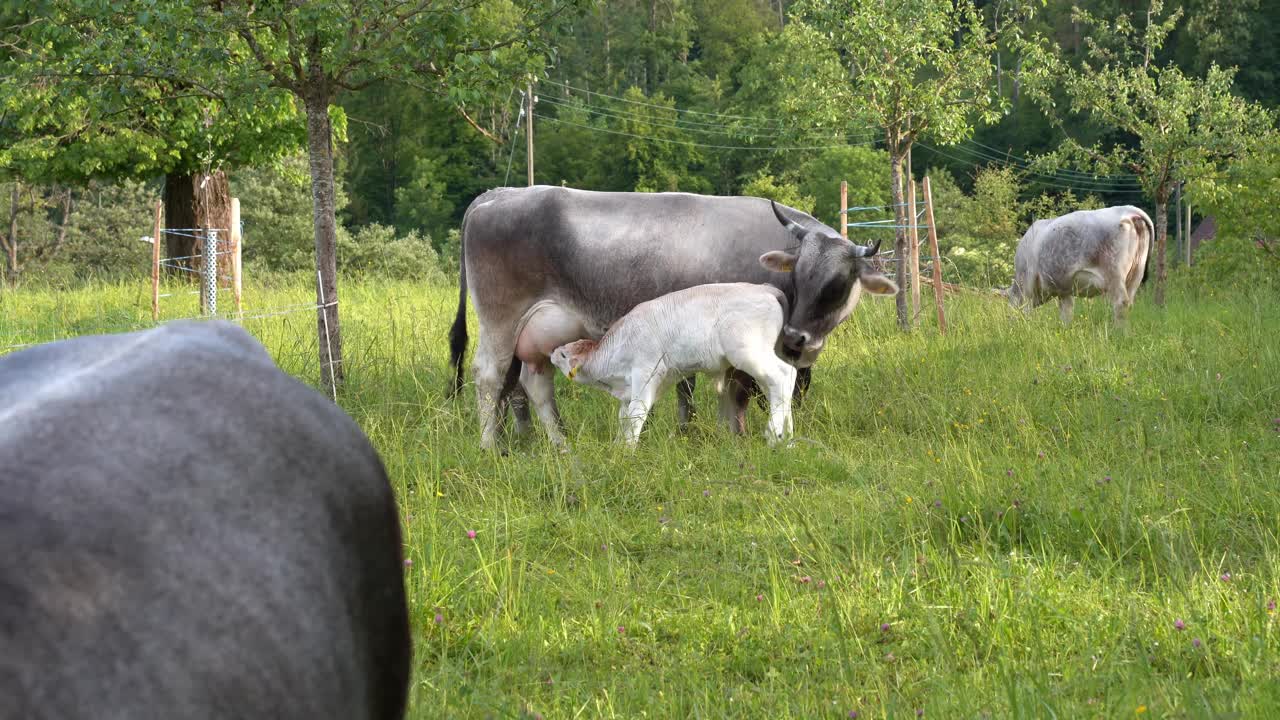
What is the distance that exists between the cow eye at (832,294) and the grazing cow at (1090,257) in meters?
5.28

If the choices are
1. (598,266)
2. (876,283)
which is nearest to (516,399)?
(598,266)

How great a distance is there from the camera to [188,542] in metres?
1.02

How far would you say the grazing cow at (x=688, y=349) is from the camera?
668 cm

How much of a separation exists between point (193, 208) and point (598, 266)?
43.8 feet

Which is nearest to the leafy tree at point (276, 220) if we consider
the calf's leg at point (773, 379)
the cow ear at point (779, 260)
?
the cow ear at point (779, 260)

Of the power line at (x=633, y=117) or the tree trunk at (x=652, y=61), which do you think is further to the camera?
the tree trunk at (x=652, y=61)

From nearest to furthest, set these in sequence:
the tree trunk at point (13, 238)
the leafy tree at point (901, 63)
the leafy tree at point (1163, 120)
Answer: the leafy tree at point (901, 63) < the leafy tree at point (1163, 120) < the tree trunk at point (13, 238)

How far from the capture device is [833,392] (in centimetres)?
788

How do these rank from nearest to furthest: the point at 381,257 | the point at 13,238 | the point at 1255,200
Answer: the point at 1255,200, the point at 381,257, the point at 13,238

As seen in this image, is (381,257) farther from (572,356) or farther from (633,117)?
(633,117)

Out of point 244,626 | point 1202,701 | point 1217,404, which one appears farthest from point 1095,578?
point 244,626

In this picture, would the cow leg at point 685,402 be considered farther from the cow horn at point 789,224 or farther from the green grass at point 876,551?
the cow horn at point 789,224

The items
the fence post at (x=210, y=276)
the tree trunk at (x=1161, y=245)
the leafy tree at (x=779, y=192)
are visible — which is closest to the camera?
the tree trunk at (x=1161, y=245)

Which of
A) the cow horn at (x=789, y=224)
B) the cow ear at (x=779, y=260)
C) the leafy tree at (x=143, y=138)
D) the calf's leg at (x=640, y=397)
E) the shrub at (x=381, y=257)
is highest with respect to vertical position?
the leafy tree at (x=143, y=138)
